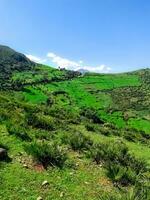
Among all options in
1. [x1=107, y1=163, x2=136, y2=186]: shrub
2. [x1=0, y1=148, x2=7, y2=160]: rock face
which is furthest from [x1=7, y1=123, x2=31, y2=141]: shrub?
[x1=107, y1=163, x2=136, y2=186]: shrub

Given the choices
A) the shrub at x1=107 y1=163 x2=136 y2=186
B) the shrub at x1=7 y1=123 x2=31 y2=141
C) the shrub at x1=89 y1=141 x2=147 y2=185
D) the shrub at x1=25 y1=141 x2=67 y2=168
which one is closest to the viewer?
the shrub at x1=107 y1=163 x2=136 y2=186

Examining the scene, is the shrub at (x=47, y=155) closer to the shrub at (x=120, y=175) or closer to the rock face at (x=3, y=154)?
the rock face at (x=3, y=154)

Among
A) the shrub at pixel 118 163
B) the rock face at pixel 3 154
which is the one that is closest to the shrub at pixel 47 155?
the rock face at pixel 3 154

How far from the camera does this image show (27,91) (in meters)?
137

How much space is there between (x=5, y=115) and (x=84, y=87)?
157 metres

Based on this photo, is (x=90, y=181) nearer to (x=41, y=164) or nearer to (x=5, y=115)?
(x=41, y=164)

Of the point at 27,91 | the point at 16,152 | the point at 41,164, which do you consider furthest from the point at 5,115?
the point at 27,91

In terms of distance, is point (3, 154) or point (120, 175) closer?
point (120, 175)

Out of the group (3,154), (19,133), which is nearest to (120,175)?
(3,154)

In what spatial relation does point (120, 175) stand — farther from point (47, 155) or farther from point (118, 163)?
point (47, 155)

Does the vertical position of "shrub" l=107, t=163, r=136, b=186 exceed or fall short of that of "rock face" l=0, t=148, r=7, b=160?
it falls short

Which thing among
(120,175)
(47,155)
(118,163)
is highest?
(47,155)

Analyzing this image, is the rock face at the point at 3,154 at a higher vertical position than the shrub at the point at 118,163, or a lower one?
higher

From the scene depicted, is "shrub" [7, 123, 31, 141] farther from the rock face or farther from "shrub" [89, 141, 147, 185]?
the rock face
